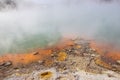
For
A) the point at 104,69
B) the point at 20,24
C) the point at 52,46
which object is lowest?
the point at 104,69

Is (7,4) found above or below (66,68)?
above

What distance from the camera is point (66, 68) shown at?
5371 mm

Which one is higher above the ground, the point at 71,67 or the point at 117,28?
the point at 117,28

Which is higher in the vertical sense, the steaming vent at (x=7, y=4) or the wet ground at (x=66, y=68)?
the steaming vent at (x=7, y=4)

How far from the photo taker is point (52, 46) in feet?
21.7

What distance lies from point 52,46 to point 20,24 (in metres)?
2.45

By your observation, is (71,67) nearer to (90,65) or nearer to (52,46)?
(90,65)

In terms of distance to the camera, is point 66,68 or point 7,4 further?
point 7,4

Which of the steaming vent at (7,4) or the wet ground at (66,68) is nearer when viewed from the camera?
the wet ground at (66,68)

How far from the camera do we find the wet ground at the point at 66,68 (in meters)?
5.06

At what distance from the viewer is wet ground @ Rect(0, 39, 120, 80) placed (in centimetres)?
506

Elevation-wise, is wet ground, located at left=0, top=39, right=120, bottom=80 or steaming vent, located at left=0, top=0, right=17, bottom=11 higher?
steaming vent, located at left=0, top=0, right=17, bottom=11

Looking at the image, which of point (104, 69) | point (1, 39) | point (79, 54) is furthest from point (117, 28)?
point (1, 39)

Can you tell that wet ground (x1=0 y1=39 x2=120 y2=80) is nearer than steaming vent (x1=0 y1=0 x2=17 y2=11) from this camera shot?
Yes
